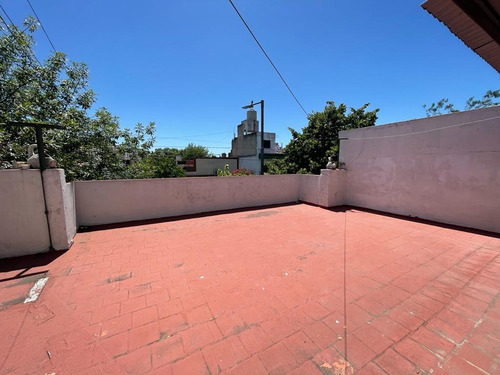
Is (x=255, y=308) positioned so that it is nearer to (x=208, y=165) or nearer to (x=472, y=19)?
(x=472, y=19)

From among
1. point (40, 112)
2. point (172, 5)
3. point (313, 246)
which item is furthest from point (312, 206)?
point (40, 112)

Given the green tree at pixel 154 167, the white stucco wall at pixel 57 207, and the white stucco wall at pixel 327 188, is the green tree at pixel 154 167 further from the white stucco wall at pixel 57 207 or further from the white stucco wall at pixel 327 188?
the white stucco wall at pixel 327 188

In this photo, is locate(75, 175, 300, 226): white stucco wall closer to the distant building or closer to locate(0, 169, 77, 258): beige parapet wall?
locate(0, 169, 77, 258): beige parapet wall

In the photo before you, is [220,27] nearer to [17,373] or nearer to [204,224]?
[204,224]

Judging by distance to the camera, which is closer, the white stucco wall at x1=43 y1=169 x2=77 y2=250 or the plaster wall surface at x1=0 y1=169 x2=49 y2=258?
the plaster wall surface at x1=0 y1=169 x2=49 y2=258

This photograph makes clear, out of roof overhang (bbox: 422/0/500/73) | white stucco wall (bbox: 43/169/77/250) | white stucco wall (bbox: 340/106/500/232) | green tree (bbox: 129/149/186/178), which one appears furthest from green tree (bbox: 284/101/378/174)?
white stucco wall (bbox: 43/169/77/250)

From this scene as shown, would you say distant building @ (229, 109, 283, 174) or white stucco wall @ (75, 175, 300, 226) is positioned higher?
distant building @ (229, 109, 283, 174)

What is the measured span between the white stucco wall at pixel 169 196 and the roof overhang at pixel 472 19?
19.0ft

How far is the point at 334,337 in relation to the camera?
180 cm

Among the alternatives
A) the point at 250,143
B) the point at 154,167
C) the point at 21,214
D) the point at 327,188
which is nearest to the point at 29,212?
the point at 21,214

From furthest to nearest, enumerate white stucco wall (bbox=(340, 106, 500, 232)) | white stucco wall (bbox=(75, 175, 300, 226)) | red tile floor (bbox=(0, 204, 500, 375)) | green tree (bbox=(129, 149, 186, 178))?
green tree (bbox=(129, 149, 186, 178)), white stucco wall (bbox=(75, 175, 300, 226)), white stucco wall (bbox=(340, 106, 500, 232)), red tile floor (bbox=(0, 204, 500, 375))

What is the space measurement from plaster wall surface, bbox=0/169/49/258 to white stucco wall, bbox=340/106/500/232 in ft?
28.0

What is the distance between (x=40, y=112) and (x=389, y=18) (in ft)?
32.1

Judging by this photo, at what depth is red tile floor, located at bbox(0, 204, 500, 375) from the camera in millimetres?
1567
